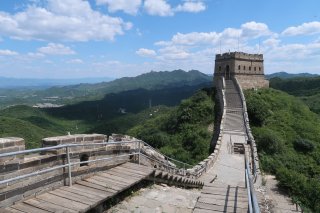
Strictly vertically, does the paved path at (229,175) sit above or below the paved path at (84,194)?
below

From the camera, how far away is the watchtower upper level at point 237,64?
134 feet

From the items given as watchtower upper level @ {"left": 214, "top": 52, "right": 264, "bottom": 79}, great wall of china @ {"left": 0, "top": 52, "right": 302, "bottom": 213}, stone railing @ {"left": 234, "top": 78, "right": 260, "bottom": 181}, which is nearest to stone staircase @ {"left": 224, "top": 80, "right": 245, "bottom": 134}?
stone railing @ {"left": 234, "top": 78, "right": 260, "bottom": 181}

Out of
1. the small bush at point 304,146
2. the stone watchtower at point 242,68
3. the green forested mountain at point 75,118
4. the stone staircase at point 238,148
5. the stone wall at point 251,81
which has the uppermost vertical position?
the stone watchtower at point 242,68

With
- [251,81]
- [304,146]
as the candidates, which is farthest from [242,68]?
[304,146]

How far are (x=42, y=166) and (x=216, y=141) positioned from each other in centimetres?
2368

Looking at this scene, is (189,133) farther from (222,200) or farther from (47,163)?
(47,163)

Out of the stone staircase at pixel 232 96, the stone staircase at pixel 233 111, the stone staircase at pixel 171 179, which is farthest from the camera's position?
the stone staircase at pixel 232 96

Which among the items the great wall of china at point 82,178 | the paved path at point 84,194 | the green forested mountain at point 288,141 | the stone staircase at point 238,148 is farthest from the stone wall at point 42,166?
the stone staircase at point 238,148

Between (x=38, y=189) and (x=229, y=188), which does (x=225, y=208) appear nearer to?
(x=229, y=188)

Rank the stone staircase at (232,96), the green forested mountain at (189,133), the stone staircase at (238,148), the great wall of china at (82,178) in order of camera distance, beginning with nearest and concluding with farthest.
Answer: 1. the great wall of china at (82,178)
2. the stone staircase at (238,148)
3. the green forested mountain at (189,133)
4. the stone staircase at (232,96)

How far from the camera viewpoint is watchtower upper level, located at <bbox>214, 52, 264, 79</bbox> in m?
40.8

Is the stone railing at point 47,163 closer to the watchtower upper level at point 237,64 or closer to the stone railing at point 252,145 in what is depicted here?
the stone railing at point 252,145

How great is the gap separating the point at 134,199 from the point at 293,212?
1062 centimetres

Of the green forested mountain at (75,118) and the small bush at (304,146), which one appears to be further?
the green forested mountain at (75,118)
